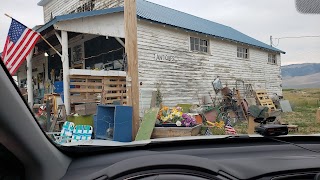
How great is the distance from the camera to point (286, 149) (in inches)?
62.1

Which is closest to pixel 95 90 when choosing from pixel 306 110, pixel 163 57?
pixel 163 57

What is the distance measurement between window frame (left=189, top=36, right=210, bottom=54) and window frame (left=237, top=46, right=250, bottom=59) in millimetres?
2944

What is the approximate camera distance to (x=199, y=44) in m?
13.7

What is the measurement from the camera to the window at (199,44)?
519 inches

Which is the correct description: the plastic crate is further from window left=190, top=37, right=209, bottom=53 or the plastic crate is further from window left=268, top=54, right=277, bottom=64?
window left=268, top=54, right=277, bottom=64

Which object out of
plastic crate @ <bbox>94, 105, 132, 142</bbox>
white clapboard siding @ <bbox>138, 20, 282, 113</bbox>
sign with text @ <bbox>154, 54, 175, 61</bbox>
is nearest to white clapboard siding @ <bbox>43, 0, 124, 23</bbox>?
white clapboard siding @ <bbox>138, 20, 282, 113</bbox>

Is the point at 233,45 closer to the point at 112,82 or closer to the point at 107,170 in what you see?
the point at 112,82

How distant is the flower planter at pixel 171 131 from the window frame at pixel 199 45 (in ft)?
24.9

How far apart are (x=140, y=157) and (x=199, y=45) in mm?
12888

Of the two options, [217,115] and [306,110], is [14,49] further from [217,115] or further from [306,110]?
[217,115]

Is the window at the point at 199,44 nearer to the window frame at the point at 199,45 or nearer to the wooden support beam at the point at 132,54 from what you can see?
the window frame at the point at 199,45

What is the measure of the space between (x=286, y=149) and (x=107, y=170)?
107cm

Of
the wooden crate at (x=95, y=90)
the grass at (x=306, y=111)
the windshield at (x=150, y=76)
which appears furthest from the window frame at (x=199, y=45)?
the grass at (x=306, y=111)

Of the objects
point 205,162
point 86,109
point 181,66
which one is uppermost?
point 181,66
